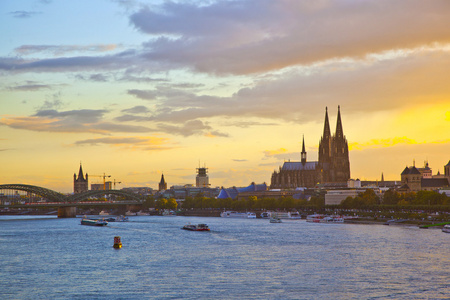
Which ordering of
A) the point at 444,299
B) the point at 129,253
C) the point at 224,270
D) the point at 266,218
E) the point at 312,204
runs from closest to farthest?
the point at 444,299 < the point at 224,270 < the point at 129,253 < the point at 266,218 < the point at 312,204

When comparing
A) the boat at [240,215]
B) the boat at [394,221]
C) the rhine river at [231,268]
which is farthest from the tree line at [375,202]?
the rhine river at [231,268]

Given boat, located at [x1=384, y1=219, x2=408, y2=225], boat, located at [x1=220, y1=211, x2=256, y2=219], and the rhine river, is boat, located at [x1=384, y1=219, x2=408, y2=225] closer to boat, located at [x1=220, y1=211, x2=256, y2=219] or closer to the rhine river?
the rhine river

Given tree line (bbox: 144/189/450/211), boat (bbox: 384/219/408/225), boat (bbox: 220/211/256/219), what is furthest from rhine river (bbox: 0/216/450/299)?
boat (bbox: 220/211/256/219)

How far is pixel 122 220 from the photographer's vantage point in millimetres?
150375

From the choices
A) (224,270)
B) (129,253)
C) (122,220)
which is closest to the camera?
(224,270)

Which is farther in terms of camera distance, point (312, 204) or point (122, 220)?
point (312, 204)

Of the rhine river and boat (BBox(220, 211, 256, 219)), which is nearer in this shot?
→ the rhine river

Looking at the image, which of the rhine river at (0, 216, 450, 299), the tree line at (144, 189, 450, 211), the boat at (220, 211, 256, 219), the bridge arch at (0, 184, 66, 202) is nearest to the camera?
the rhine river at (0, 216, 450, 299)

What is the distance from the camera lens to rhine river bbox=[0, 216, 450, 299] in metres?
42.4

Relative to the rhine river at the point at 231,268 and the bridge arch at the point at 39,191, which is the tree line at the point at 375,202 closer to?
the bridge arch at the point at 39,191

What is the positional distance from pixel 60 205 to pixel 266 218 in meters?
54.4

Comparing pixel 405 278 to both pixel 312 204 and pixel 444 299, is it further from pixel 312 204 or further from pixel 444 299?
pixel 312 204

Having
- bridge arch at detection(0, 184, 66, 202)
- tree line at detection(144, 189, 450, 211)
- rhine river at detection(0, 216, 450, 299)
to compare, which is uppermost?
bridge arch at detection(0, 184, 66, 202)

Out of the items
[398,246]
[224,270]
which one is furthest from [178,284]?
[398,246]
